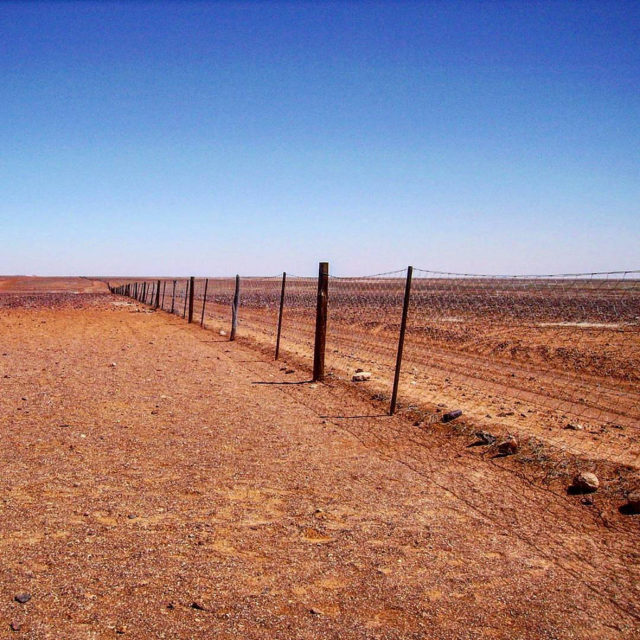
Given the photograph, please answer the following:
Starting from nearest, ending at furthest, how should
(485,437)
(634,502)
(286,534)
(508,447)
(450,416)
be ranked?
(286,534) → (634,502) → (508,447) → (485,437) → (450,416)

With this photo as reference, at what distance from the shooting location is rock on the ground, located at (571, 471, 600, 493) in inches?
221

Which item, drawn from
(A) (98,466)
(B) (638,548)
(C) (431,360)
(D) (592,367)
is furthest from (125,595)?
(D) (592,367)

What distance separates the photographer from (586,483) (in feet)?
18.4

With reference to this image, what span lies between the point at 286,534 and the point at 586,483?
2.94m

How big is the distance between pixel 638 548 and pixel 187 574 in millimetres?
3339

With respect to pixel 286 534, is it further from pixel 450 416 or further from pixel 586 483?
pixel 450 416

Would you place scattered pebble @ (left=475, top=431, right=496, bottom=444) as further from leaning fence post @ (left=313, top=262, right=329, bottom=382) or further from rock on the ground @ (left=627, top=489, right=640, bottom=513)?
leaning fence post @ (left=313, top=262, right=329, bottom=382)

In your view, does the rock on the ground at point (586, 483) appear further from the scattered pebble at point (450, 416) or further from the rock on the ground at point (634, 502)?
the scattered pebble at point (450, 416)

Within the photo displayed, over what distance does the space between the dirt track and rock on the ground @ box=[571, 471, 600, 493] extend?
0.15m

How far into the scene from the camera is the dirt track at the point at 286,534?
347cm

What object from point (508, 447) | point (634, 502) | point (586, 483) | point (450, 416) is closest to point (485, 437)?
point (508, 447)

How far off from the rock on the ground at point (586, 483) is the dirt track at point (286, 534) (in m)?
0.15

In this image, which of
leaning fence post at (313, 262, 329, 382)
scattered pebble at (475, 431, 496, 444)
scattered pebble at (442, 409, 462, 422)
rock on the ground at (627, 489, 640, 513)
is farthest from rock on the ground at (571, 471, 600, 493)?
leaning fence post at (313, 262, 329, 382)

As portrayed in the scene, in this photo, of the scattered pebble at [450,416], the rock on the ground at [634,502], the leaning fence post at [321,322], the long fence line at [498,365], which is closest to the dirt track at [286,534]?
the rock on the ground at [634,502]
